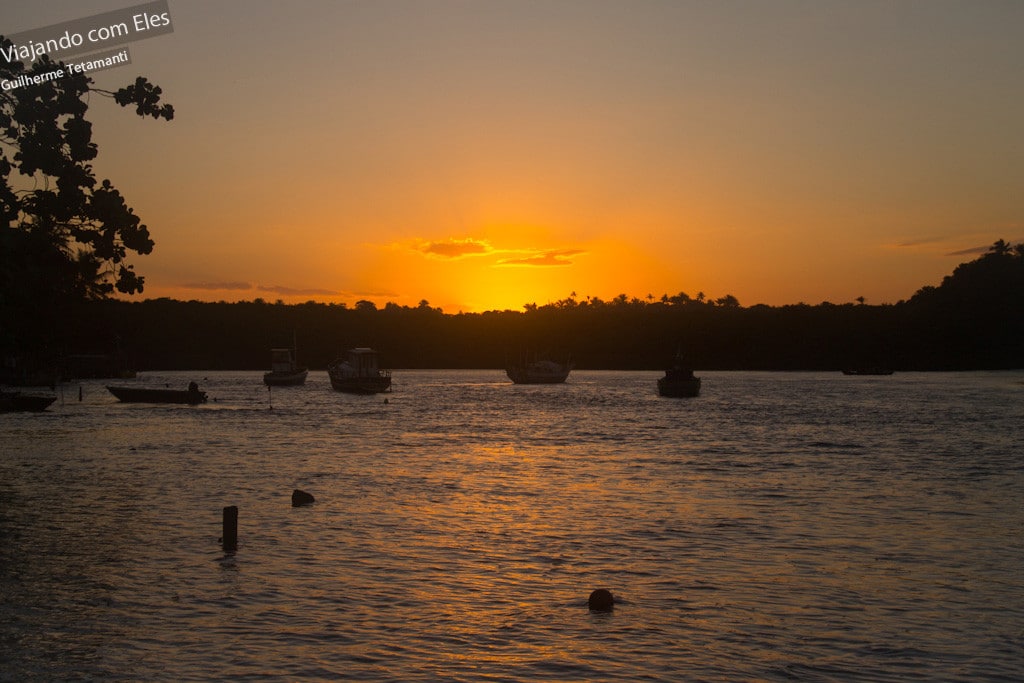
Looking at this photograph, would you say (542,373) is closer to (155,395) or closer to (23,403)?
(155,395)

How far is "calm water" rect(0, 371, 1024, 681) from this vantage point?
1393cm

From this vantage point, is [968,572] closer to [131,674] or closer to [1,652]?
[131,674]

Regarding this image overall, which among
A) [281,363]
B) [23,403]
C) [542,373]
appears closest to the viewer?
[23,403]

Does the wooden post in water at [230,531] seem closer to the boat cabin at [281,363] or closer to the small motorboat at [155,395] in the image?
the small motorboat at [155,395]

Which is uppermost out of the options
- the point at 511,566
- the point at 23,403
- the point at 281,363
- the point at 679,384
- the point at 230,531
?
the point at 281,363

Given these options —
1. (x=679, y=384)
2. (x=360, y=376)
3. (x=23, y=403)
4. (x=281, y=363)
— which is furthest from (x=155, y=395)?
(x=679, y=384)

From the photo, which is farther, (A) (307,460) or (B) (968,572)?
(A) (307,460)

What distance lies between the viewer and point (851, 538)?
23516 mm

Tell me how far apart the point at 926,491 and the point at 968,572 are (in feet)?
46.1

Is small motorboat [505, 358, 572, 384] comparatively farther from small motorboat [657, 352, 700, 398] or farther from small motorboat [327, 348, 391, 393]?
small motorboat [327, 348, 391, 393]

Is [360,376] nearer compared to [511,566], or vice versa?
[511,566]

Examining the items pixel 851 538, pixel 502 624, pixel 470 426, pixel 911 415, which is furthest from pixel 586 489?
pixel 911 415

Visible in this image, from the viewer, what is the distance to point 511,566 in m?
20.1

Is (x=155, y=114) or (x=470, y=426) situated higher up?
(x=155, y=114)
